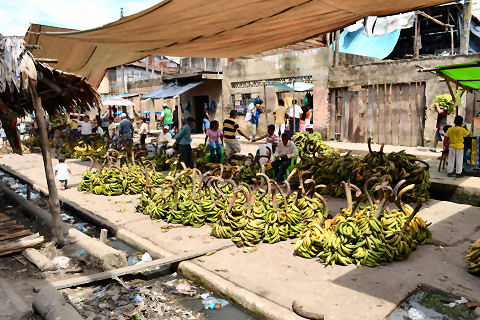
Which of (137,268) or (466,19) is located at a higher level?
(466,19)

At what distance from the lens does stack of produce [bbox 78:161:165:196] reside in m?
8.62

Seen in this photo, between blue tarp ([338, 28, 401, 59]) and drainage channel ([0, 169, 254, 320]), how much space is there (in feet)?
63.5

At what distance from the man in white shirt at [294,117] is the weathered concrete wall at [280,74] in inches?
61.4

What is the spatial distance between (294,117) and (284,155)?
491 centimetres

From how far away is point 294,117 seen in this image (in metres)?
13.1

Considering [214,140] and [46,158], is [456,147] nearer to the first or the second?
[214,140]

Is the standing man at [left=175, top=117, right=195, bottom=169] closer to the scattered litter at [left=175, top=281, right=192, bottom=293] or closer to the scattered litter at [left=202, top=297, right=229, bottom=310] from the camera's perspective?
the scattered litter at [left=175, top=281, right=192, bottom=293]

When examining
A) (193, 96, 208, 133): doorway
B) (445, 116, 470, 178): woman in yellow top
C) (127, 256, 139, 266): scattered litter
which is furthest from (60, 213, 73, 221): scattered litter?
(193, 96, 208, 133): doorway

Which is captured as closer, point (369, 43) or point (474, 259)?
point (474, 259)

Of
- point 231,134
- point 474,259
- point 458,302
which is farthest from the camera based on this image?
point 231,134

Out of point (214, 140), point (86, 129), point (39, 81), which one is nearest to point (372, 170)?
point (214, 140)

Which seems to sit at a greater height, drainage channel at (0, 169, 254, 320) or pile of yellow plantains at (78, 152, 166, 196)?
pile of yellow plantains at (78, 152, 166, 196)

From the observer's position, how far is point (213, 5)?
16.1 feet

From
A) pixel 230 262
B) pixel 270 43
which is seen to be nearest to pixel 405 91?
pixel 270 43
